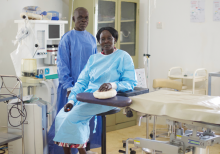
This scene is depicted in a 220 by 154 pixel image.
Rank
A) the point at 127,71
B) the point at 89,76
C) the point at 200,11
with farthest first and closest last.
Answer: the point at 200,11 < the point at 89,76 < the point at 127,71

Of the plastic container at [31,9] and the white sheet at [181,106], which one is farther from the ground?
the plastic container at [31,9]

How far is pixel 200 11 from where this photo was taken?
388cm

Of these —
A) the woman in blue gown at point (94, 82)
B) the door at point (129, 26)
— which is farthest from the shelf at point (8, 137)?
the door at point (129, 26)

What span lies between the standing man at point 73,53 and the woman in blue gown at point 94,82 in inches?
14.0

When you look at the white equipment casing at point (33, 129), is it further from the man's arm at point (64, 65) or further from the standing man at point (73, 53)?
the man's arm at point (64, 65)

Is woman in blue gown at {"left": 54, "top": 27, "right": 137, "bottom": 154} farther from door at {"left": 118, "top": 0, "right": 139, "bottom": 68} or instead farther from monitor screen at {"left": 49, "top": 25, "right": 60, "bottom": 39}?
door at {"left": 118, "top": 0, "right": 139, "bottom": 68}

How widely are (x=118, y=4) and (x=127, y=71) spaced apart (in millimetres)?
2018

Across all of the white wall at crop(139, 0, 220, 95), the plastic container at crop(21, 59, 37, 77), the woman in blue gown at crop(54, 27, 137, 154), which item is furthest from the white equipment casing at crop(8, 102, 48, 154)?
the white wall at crop(139, 0, 220, 95)

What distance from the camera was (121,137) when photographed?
3.58 meters

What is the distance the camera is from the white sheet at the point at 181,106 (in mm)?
1532

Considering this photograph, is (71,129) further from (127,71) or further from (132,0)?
(132,0)

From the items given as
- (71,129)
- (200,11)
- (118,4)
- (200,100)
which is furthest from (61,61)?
(200,11)

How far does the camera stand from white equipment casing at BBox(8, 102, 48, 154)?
2752mm

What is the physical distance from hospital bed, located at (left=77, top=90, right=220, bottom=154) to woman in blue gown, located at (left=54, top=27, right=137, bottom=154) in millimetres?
318
